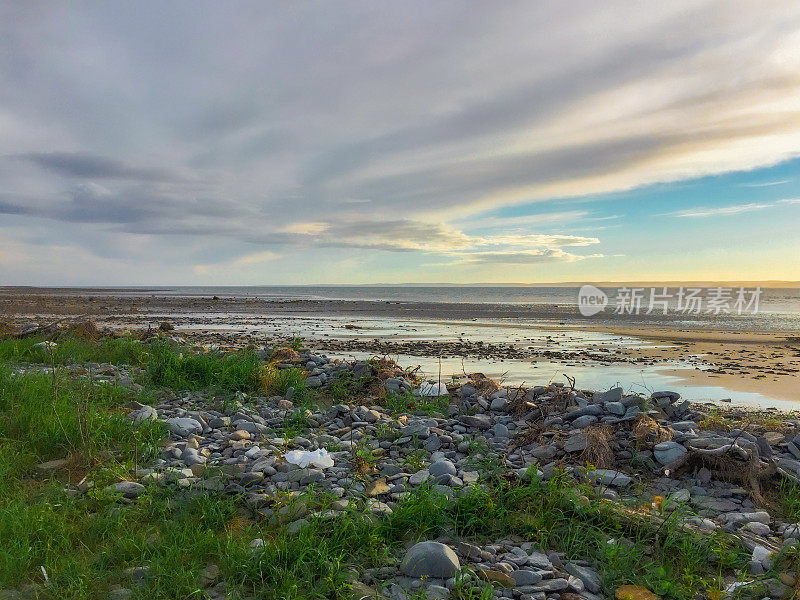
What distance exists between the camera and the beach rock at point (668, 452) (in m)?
5.50

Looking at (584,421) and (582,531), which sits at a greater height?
(584,421)

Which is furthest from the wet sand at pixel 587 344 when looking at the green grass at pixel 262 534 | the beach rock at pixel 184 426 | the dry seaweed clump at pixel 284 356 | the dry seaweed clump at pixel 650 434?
the beach rock at pixel 184 426

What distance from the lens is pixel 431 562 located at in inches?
144

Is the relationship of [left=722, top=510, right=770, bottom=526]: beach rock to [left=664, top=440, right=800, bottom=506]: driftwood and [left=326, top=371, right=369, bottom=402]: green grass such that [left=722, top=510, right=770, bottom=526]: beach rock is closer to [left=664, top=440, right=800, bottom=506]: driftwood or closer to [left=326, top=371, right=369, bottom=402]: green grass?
[left=664, top=440, right=800, bottom=506]: driftwood

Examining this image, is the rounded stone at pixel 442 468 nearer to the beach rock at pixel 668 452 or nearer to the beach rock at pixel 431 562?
the beach rock at pixel 431 562

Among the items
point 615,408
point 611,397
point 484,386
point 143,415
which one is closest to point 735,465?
point 615,408

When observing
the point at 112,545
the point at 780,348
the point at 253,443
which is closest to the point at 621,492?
the point at 253,443

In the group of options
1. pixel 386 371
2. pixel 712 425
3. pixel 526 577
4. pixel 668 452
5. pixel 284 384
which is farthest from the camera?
pixel 386 371

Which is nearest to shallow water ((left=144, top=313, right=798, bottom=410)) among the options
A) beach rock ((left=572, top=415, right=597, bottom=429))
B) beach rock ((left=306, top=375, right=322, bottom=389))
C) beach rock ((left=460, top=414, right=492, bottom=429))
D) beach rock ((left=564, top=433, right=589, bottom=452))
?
beach rock ((left=572, top=415, right=597, bottom=429))

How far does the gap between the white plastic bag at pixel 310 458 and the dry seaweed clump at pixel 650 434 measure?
3585 millimetres

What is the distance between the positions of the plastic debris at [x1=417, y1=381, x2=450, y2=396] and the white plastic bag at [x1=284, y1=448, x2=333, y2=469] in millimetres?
3388

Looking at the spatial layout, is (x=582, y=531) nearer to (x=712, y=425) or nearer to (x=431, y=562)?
(x=431, y=562)

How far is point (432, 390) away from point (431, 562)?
5.18m

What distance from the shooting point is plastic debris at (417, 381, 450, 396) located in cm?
870
